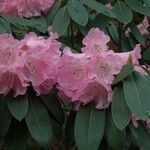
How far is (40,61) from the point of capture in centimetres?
127

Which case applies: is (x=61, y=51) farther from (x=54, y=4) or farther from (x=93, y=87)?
(x=54, y=4)

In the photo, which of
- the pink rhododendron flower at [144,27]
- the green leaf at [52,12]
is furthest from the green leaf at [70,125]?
the pink rhododendron flower at [144,27]

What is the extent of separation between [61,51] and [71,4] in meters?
0.20

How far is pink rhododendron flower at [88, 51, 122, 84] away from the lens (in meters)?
1.23

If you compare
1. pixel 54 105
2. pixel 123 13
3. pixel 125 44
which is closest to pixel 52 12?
pixel 123 13

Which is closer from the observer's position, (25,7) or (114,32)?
(25,7)

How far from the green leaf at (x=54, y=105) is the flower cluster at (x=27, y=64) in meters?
0.02

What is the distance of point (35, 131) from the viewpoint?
1225 millimetres

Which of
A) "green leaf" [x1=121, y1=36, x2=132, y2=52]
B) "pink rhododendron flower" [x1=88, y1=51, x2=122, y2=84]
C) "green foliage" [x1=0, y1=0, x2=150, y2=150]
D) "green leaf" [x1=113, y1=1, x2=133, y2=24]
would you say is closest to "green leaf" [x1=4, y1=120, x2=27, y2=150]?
"green foliage" [x1=0, y1=0, x2=150, y2=150]

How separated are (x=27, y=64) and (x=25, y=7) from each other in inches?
16.3

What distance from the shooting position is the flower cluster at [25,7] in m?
1.61

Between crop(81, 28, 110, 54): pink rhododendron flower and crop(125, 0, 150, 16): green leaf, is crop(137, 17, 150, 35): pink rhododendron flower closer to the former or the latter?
crop(125, 0, 150, 16): green leaf

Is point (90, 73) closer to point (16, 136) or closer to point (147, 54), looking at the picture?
→ point (16, 136)

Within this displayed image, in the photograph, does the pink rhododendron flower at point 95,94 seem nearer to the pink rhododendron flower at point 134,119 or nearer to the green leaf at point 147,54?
the pink rhododendron flower at point 134,119
